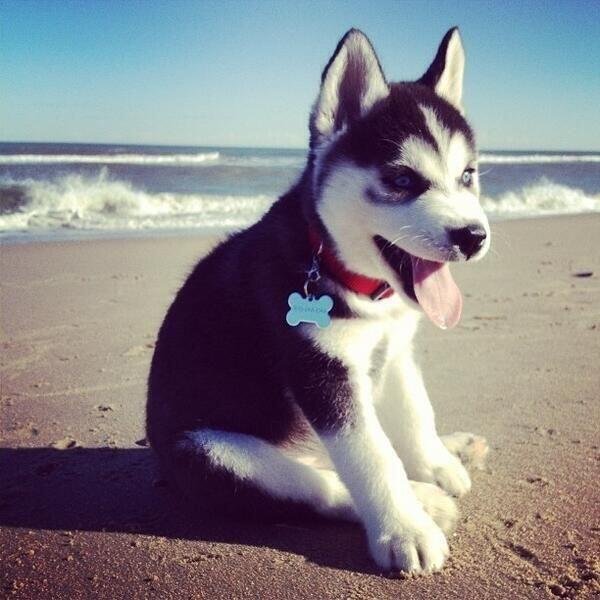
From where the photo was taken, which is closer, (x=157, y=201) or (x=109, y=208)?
(x=109, y=208)

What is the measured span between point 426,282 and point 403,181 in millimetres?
365

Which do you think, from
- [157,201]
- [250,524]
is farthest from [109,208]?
[250,524]

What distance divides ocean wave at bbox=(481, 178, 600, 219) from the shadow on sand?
41.4ft

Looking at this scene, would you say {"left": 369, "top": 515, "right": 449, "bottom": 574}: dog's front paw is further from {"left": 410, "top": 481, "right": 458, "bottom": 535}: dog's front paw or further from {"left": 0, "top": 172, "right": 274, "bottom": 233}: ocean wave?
{"left": 0, "top": 172, "right": 274, "bottom": 233}: ocean wave

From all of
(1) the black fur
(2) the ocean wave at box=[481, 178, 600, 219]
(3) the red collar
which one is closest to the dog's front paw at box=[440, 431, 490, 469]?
(1) the black fur

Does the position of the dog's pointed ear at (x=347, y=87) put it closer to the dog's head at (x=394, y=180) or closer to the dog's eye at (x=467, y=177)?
the dog's head at (x=394, y=180)

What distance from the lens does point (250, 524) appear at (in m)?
2.59

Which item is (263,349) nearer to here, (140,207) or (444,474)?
(444,474)

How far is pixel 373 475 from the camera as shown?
2.31 metres

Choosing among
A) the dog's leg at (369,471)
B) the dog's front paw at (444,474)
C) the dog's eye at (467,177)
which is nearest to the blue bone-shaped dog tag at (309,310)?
the dog's leg at (369,471)

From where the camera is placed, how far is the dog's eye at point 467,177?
2.55m

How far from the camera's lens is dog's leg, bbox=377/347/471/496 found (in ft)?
9.43

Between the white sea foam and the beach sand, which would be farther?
the white sea foam


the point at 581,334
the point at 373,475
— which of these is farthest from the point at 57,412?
the point at 581,334
